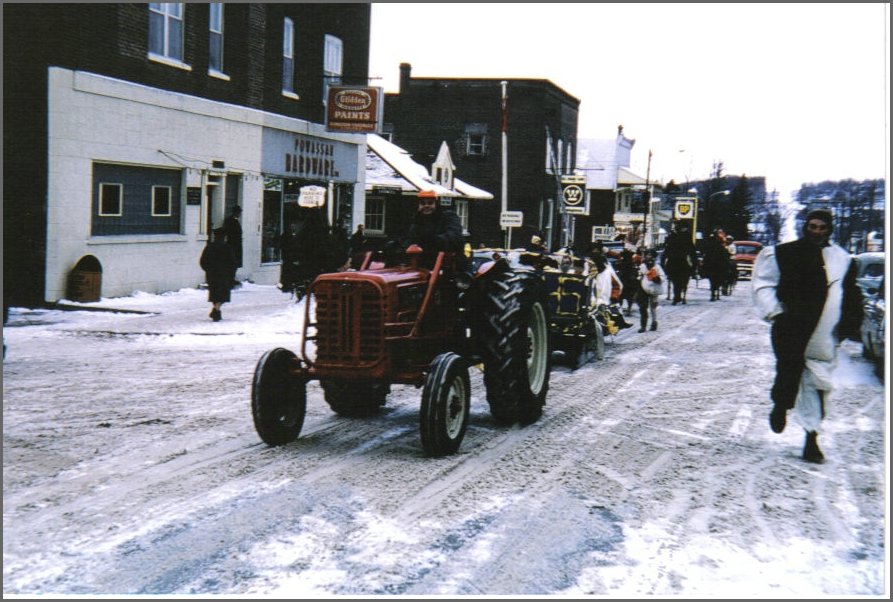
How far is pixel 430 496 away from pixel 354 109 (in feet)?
70.1

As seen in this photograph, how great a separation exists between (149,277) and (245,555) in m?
16.4

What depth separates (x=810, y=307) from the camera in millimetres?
7773

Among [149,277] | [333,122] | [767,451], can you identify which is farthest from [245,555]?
[333,122]

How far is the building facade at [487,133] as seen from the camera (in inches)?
2153

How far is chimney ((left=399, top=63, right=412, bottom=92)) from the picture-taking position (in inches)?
2199

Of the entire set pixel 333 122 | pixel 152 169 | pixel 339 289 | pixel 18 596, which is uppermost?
pixel 333 122

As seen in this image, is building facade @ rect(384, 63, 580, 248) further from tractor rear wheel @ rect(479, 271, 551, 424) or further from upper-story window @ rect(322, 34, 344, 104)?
tractor rear wheel @ rect(479, 271, 551, 424)

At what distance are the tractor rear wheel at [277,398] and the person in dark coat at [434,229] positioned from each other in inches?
58.7

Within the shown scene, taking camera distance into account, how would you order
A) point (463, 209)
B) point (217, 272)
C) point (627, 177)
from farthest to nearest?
point (627, 177) < point (463, 209) < point (217, 272)

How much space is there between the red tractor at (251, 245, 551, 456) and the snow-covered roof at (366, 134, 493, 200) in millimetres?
28905

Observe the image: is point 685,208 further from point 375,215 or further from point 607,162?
point 607,162

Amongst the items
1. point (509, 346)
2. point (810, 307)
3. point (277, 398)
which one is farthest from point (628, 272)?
point (277, 398)

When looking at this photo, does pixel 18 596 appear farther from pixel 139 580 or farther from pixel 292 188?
pixel 292 188

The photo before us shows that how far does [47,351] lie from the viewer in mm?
13383
